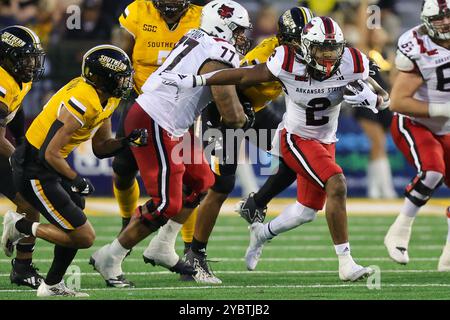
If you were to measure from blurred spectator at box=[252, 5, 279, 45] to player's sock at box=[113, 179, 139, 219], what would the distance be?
6.21 m

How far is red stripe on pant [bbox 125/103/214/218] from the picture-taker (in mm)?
7273

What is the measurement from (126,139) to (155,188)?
1.21 feet

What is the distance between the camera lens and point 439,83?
25.2 ft

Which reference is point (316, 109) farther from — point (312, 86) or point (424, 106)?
point (424, 106)

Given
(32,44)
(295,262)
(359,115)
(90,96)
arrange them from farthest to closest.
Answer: (359,115), (295,262), (32,44), (90,96)

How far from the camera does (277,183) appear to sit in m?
8.34

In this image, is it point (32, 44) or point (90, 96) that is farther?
point (32, 44)

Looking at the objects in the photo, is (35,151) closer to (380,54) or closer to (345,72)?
(345,72)

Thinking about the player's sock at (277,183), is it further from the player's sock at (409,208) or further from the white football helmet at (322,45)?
the white football helmet at (322,45)

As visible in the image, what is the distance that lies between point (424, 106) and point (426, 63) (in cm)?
34

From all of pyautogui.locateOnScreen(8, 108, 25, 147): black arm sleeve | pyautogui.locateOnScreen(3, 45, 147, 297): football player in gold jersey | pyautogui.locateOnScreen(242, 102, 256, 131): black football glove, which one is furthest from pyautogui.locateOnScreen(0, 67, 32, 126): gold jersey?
pyautogui.locateOnScreen(242, 102, 256, 131): black football glove

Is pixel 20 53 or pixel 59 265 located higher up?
pixel 20 53

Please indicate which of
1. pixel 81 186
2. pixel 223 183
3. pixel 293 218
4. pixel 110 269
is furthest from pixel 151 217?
pixel 293 218

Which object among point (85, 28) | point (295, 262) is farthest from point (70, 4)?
point (295, 262)
